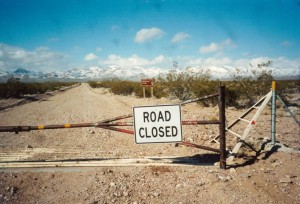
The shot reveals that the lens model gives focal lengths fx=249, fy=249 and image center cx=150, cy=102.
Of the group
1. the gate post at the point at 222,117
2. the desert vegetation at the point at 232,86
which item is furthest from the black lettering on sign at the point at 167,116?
the desert vegetation at the point at 232,86

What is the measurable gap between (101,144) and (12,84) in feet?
100

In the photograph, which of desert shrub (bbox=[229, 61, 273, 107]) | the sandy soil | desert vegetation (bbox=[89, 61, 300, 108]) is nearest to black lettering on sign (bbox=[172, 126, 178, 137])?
the sandy soil

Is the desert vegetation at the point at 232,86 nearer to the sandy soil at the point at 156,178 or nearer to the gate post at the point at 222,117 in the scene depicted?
the sandy soil at the point at 156,178

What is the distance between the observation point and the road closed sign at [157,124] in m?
4.88

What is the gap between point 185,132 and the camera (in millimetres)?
8836

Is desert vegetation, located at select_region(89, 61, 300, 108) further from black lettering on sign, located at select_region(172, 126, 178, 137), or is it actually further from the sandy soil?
black lettering on sign, located at select_region(172, 126, 178, 137)

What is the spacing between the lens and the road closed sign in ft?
16.0

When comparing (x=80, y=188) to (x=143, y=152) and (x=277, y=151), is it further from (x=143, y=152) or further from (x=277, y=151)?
(x=277, y=151)

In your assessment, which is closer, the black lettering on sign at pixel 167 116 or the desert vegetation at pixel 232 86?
the black lettering on sign at pixel 167 116

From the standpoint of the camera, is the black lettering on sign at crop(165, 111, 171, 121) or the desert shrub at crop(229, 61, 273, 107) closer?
the black lettering on sign at crop(165, 111, 171, 121)

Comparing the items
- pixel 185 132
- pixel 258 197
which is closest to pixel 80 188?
pixel 258 197

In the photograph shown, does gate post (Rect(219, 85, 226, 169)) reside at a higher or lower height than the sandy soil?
higher

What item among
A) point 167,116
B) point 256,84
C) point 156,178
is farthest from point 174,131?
point 256,84

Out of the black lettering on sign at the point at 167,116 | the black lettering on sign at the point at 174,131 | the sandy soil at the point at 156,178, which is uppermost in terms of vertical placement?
the black lettering on sign at the point at 167,116
